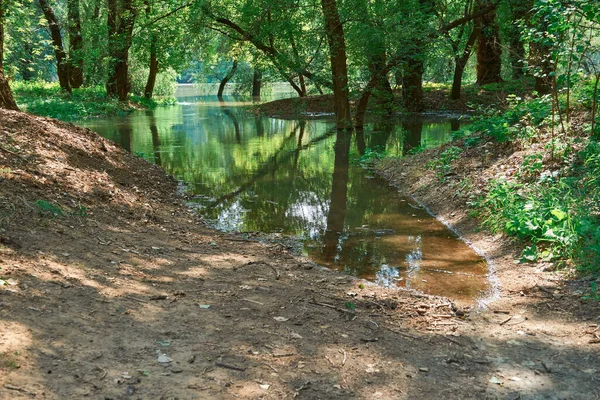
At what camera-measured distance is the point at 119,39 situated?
19.7m

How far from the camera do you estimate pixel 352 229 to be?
8.02m

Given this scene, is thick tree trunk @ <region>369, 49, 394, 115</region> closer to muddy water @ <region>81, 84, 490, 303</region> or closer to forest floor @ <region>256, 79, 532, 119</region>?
forest floor @ <region>256, 79, 532, 119</region>

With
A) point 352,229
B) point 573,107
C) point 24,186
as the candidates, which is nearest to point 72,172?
point 24,186

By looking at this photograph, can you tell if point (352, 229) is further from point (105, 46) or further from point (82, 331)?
point (105, 46)

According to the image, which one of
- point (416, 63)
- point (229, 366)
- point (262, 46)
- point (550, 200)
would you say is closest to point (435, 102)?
point (416, 63)

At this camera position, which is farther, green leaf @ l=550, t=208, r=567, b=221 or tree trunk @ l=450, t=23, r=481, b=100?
tree trunk @ l=450, t=23, r=481, b=100

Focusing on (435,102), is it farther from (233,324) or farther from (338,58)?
(233,324)

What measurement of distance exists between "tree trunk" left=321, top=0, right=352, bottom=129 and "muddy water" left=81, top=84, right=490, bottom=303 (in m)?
0.88

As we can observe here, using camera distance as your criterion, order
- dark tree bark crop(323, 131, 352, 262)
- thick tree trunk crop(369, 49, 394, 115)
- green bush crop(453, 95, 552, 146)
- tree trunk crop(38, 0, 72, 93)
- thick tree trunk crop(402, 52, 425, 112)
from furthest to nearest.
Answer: tree trunk crop(38, 0, 72, 93), thick tree trunk crop(402, 52, 425, 112), thick tree trunk crop(369, 49, 394, 115), green bush crop(453, 95, 552, 146), dark tree bark crop(323, 131, 352, 262)

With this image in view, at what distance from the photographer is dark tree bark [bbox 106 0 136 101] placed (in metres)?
19.8

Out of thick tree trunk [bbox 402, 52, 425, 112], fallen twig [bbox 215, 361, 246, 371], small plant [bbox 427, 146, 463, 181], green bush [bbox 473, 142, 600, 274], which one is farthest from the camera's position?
thick tree trunk [bbox 402, 52, 425, 112]

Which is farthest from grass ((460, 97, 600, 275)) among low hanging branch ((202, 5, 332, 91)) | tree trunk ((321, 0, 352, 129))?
low hanging branch ((202, 5, 332, 91))

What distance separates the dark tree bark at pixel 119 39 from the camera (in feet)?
65.0

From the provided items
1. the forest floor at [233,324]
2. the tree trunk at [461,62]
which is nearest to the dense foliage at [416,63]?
the tree trunk at [461,62]
